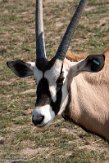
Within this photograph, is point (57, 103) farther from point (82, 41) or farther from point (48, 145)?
point (82, 41)

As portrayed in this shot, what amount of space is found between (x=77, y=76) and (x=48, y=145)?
6.97 ft

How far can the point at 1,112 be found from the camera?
10.0 meters

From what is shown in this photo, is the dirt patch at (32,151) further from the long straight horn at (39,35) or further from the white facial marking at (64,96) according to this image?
the long straight horn at (39,35)

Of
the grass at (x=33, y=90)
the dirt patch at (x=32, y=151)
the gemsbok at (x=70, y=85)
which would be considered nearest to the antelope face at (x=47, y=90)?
the gemsbok at (x=70, y=85)

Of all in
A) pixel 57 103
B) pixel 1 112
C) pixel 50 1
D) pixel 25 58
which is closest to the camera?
pixel 57 103

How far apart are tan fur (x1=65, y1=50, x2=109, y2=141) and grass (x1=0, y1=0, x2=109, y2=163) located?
1286 mm

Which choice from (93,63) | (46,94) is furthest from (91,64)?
(46,94)

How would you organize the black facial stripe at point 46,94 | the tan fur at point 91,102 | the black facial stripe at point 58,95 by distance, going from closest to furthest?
the black facial stripe at point 46,94 → the black facial stripe at point 58,95 → the tan fur at point 91,102

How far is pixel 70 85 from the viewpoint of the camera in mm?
6648

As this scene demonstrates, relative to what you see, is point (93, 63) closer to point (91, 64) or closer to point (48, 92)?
point (91, 64)

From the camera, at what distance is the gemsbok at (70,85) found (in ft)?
21.1

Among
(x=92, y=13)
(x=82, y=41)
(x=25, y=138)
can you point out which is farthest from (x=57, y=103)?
(x=92, y=13)

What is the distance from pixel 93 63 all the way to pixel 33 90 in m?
4.49

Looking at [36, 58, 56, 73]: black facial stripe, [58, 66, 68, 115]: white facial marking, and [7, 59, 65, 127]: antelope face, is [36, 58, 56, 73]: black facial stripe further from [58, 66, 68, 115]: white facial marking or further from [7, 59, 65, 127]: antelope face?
[58, 66, 68, 115]: white facial marking
